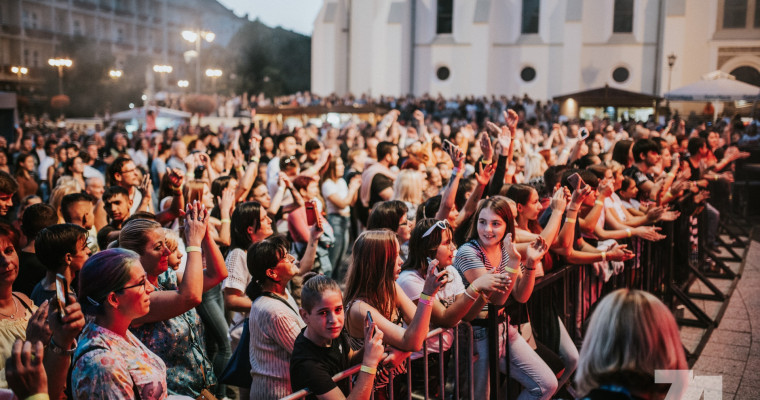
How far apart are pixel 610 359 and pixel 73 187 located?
594 cm

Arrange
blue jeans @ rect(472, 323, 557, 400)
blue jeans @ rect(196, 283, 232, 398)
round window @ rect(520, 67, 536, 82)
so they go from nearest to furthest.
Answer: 1. blue jeans @ rect(472, 323, 557, 400)
2. blue jeans @ rect(196, 283, 232, 398)
3. round window @ rect(520, 67, 536, 82)

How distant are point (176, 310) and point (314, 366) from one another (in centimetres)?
82

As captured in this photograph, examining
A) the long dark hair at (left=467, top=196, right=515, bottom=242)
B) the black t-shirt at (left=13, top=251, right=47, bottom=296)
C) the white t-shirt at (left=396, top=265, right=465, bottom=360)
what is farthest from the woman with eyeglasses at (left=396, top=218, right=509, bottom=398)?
the black t-shirt at (left=13, top=251, right=47, bottom=296)

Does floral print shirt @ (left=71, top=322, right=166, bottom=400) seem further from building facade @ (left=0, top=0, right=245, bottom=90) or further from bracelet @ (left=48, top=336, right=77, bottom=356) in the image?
building facade @ (left=0, top=0, right=245, bottom=90)

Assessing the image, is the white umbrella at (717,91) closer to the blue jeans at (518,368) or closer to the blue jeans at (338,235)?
the blue jeans at (338,235)

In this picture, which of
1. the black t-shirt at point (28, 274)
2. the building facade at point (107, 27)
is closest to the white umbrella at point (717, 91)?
the black t-shirt at point (28, 274)

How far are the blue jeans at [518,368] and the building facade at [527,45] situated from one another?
33.6 m

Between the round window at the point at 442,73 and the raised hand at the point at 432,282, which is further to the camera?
the round window at the point at 442,73

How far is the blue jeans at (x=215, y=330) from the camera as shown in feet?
16.8

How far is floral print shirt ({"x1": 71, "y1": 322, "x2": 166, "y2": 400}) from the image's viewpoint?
2545mm

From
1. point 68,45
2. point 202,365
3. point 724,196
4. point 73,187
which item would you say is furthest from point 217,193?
point 68,45

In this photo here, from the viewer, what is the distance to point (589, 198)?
19.8ft

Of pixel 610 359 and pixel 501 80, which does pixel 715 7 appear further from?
pixel 610 359

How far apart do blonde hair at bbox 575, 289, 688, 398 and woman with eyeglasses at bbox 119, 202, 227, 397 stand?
196 cm
